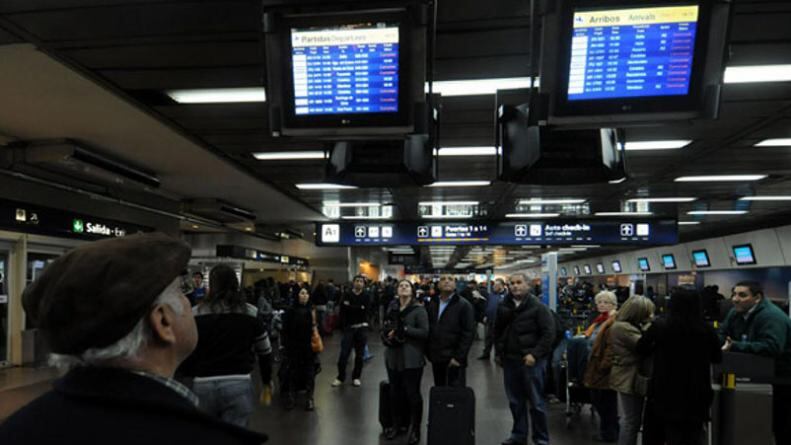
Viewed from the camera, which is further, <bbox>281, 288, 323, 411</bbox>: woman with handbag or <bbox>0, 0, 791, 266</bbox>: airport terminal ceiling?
<bbox>281, 288, 323, 411</bbox>: woman with handbag

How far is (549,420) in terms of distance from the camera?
7.11m

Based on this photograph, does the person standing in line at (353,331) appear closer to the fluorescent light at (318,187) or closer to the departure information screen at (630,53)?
the fluorescent light at (318,187)

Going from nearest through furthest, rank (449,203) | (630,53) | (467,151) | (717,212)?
1. (630,53)
2. (467,151)
3. (449,203)
4. (717,212)

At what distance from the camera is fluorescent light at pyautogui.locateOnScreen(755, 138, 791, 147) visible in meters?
6.24

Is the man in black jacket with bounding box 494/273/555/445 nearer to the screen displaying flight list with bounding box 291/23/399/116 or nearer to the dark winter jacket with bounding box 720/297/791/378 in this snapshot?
the dark winter jacket with bounding box 720/297/791/378

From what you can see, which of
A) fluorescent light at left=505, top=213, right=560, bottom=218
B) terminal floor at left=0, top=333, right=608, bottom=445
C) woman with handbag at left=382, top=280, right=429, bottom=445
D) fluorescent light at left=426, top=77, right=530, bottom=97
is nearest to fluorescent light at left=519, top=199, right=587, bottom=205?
fluorescent light at left=505, top=213, right=560, bottom=218

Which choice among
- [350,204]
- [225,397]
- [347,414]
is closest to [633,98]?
[225,397]

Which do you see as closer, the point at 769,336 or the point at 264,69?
the point at 264,69

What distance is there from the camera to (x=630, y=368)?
5008 millimetres

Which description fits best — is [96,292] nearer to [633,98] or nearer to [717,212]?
[633,98]

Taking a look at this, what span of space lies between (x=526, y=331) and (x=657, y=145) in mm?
2685

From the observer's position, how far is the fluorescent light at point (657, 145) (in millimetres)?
6457

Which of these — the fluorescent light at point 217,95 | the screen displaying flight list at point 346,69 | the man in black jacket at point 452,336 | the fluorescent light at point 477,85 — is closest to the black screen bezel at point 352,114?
the screen displaying flight list at point 346,69

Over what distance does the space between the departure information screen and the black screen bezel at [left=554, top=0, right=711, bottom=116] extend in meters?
0.02
